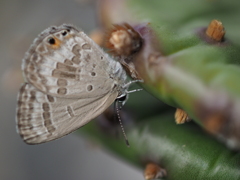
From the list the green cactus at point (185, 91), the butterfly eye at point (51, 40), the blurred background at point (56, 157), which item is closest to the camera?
the green cactus at point (185, 91)

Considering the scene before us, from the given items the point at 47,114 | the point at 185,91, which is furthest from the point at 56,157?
the point at 185,91

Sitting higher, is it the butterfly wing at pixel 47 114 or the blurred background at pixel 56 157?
the butterfly wing at pixel 47 114

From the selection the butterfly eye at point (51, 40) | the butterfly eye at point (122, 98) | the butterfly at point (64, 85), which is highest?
the butterfly eye at point (51, 40)

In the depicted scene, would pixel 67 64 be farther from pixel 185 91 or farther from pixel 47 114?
pixel 185 91

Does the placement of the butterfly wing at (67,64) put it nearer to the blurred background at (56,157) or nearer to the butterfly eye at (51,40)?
the butterfly eye at (51,40)

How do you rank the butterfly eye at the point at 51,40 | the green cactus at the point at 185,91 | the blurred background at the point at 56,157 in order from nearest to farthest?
the green cactus at the point at 185,91, the butterfly eye at the point at 51,40, the blurred background at the point at 56,157

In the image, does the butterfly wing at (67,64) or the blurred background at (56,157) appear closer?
the butterfly wing at (67,64)

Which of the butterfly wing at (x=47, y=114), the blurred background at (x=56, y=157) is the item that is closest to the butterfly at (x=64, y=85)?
the butterfly wing at (x=47, y=114)

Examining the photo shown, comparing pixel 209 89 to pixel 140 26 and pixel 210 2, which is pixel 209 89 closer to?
pixel 140 26
